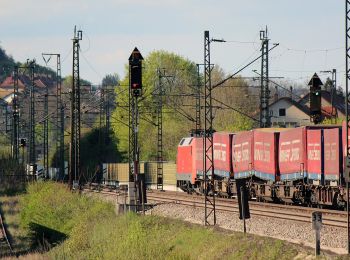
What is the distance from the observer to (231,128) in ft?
291

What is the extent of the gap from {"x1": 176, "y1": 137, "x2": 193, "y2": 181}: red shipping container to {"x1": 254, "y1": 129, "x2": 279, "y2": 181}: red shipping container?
1170 centimetres

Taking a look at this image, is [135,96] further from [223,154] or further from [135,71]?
[223,154]

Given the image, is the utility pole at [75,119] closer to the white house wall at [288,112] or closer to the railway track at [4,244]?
the railway track at [4,244]

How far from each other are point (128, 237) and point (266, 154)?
11274 mm

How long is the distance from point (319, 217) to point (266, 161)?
61.3 ft

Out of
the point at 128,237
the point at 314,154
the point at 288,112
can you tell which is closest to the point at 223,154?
the point at 314,154

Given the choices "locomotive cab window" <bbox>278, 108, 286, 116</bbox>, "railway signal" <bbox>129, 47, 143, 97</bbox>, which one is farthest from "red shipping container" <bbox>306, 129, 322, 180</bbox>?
"locomotive cab window" <bbox>278, 108, 286, 116</bbox>

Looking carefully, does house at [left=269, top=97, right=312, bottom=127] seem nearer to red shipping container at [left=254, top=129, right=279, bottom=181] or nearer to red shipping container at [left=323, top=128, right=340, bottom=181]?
red shipping container at [left=254, top=129, right=279, bottom=181]

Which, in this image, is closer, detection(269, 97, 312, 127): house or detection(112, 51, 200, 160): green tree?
detection(112, 51, 200, 160): green tree

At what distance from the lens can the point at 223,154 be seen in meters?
49.9

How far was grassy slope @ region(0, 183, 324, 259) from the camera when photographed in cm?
2692

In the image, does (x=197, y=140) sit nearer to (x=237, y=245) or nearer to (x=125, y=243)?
(x=125, y=243)

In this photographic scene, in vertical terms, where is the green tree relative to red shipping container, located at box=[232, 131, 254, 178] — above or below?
above

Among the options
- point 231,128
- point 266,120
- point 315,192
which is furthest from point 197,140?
point 231,128
